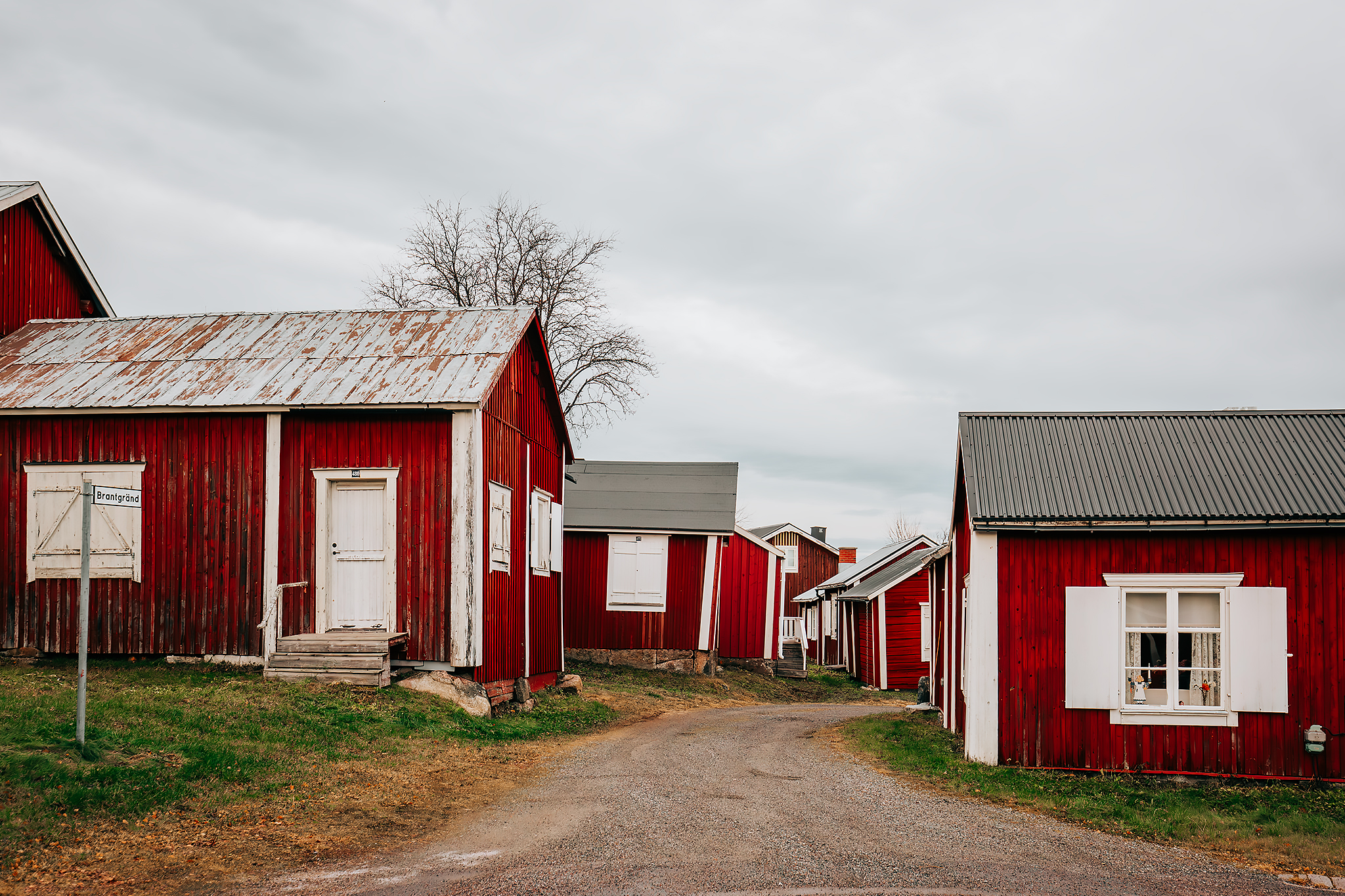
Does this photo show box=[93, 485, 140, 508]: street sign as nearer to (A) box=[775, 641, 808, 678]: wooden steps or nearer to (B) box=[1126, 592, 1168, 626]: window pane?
(B) box=[1126, 592, 1168, 626]: window pane

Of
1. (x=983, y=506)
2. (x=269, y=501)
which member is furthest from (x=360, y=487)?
(x=983, y=506)

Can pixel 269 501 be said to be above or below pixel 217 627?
above

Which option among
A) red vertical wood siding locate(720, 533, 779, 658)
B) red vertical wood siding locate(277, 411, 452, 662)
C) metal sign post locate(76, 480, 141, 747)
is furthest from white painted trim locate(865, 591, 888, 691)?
metal sign post locate(76, 480, 141, 747)

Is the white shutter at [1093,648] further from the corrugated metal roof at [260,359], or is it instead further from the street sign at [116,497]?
the street sign at [116,497]

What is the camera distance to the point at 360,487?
15078 mm

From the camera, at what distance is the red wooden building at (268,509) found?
48.3ft

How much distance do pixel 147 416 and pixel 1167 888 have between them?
14140 millimetres

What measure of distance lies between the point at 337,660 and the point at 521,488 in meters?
4.62

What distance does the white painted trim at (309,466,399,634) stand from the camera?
582 inches

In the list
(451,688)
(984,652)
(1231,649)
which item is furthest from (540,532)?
(1231,649)

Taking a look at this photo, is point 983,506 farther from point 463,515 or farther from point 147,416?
point 147,416

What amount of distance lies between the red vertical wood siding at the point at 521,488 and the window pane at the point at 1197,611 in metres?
9.22

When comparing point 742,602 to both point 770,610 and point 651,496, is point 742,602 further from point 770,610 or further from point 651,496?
point 651,496

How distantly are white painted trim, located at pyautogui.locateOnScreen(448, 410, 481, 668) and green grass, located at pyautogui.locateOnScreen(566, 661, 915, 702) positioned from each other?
719cm
